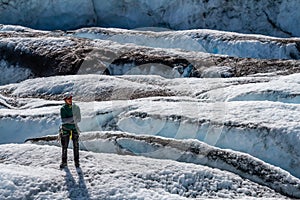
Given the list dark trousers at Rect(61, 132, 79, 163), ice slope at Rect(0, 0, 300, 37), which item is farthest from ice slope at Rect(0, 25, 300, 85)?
dark trousers at Rect(61, 132, 79, 163)

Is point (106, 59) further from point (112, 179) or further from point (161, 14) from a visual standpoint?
point (112, 179)

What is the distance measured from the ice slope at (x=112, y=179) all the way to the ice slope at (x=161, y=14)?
51.8 m

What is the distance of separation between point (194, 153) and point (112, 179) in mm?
5726

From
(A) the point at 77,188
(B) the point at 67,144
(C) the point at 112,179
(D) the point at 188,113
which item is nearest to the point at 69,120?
(B) the point at 67,144

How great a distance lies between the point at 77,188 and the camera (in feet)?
71.8

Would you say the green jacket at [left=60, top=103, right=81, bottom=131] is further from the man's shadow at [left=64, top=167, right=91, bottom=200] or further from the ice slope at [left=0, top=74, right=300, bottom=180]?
the ice slope at [left=0, top=74, right=300, bottom=180]

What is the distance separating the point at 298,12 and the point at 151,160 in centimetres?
5263

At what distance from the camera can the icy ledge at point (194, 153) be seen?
24688mm

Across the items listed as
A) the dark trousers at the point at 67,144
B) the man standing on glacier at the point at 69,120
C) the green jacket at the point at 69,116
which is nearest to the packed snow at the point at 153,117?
the dark trousers at the point at 67,144

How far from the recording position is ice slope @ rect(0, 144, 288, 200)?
21734 millimetres

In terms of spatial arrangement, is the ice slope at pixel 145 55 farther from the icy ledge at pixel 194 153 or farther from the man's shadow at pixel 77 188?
the man's shadow at pixel 77 188

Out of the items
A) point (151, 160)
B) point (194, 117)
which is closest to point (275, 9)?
point (194, 117)

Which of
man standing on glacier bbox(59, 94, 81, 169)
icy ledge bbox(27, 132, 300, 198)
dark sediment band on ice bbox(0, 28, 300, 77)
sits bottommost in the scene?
icy ledge bbox(27, 132, 300, 198)

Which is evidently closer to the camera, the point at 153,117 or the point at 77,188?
the point at 77,188
